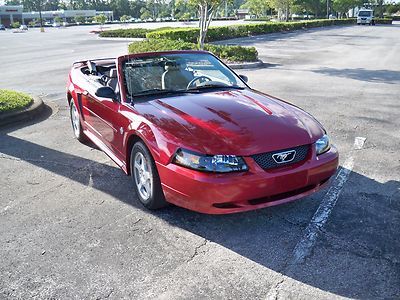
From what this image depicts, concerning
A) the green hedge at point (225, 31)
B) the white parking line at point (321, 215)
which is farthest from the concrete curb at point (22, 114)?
the green hedge at point (225, 31)

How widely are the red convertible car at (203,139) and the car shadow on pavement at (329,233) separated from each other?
297 millimetres

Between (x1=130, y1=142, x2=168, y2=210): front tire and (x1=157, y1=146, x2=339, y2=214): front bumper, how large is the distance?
15 centimetres

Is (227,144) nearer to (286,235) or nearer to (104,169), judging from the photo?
(286,235)

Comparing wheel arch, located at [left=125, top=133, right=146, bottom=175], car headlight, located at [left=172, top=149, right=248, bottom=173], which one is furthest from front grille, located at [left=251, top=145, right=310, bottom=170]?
wheel arch, located at [left=125, top=133, right=146, bottom=175]

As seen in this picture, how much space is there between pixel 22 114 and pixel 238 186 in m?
5.60

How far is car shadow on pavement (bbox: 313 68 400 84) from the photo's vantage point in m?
12.0

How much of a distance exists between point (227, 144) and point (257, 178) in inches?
15.3

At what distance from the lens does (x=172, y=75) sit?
16.0ft

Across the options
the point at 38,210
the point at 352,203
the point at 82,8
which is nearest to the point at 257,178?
the point at 352,203

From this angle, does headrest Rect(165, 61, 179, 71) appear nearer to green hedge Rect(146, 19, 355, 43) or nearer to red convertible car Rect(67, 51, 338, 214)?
red convertible car Rect(67, 51, 338, 214)

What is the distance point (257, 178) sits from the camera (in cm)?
338

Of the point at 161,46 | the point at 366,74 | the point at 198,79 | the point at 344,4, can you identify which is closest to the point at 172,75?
the point at 198,79

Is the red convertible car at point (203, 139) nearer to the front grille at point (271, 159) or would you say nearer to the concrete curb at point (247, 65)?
the front grille at point (271, 159)

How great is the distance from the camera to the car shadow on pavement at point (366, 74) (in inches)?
472
